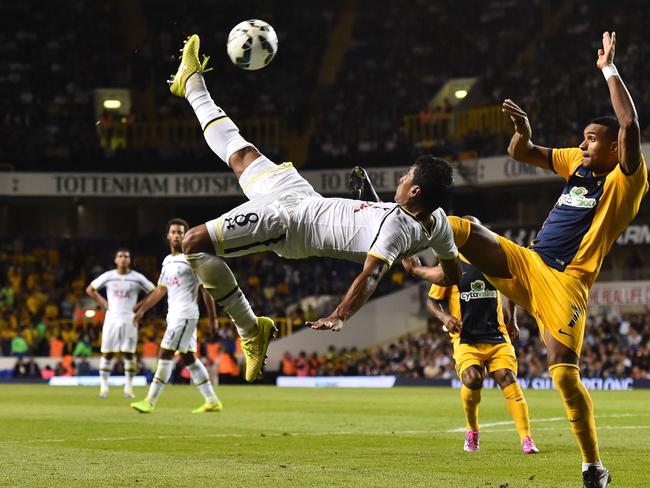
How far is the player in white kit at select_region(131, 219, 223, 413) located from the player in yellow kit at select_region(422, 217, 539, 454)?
5.07m

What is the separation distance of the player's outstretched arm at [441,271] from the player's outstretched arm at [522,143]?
94 cm

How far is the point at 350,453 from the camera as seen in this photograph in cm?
1062

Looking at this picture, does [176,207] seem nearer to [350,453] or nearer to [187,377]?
[187,377]

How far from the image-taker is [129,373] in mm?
22281

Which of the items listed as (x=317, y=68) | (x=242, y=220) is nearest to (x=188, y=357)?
(x=242, y=220)

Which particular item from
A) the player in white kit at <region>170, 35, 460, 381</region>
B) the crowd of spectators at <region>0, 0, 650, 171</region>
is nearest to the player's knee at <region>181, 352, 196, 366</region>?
the player in white kit at <region>170, 35, 460, 381</region>

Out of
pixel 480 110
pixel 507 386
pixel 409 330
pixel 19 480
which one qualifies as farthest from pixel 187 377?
pixel 19 480

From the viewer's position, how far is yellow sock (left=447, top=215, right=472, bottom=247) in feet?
27.4

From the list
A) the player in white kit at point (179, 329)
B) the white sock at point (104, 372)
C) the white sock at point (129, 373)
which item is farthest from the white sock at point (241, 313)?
the white sock at point (104, 372)

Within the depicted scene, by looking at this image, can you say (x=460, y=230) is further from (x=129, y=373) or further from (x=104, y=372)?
(x=104, y=372)

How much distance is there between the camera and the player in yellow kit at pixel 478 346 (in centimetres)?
1102

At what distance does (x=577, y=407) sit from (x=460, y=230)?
1.50 meters

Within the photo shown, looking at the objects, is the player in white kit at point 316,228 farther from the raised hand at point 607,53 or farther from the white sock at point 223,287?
the raised hand at point 607,53

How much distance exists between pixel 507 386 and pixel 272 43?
13.4ft
